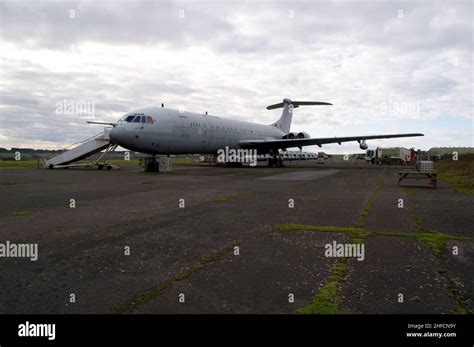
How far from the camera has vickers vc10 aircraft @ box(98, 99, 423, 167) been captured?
26.0 m

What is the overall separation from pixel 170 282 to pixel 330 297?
6.31 feet

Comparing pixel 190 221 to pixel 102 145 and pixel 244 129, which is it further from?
pixel 244 129

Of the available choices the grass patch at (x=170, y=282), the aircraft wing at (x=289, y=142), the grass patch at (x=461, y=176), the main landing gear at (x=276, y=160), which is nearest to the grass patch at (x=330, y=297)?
the grass patch at (x=170, y=282)

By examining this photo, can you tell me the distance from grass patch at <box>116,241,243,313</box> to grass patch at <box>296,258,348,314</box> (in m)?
1.61

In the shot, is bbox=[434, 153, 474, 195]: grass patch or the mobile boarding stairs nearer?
bbox=[434, 153, 474, 195]: grass patch

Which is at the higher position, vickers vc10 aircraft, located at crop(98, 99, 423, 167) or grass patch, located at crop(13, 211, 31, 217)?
vickers vc10 aircraft, located at crop(98, 99, 423, 167)

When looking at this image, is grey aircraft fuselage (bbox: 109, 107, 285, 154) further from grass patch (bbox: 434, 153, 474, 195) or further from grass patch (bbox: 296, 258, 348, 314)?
grass patch (bbox: 296, 258, 348, 314)

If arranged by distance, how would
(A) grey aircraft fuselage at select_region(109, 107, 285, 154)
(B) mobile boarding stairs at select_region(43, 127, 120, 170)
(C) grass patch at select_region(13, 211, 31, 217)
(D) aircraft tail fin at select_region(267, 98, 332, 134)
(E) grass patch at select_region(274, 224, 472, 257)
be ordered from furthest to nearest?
1. (D) aircraft tail fin at select_region(267, 98, 332, 134)
2. (B) mobile boarding stairs at select_region(43, 127, 120, 170)
3. (A) grey aircraft fuselage at select_region(109, 107, 285, 154)
4. (C) grass patch at select_region(13, 211, 31, 217)
5. (E) grass patch at select_region(274, 224, 472, 257)

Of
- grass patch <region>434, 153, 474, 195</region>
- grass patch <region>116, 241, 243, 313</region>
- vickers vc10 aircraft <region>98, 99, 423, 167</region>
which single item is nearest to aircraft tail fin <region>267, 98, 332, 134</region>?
vickers vc10 aircraft <region>98, 99, 423, 167</region>

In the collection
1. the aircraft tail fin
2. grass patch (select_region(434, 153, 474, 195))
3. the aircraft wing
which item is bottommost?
grass patch (select_region(434, 153, 474, 195))

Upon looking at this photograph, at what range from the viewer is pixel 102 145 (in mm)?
35062

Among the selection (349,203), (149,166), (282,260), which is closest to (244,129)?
(149,166)

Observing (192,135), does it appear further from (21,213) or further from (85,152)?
(21,213)

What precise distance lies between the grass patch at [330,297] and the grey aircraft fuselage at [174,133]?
23.0 meters
